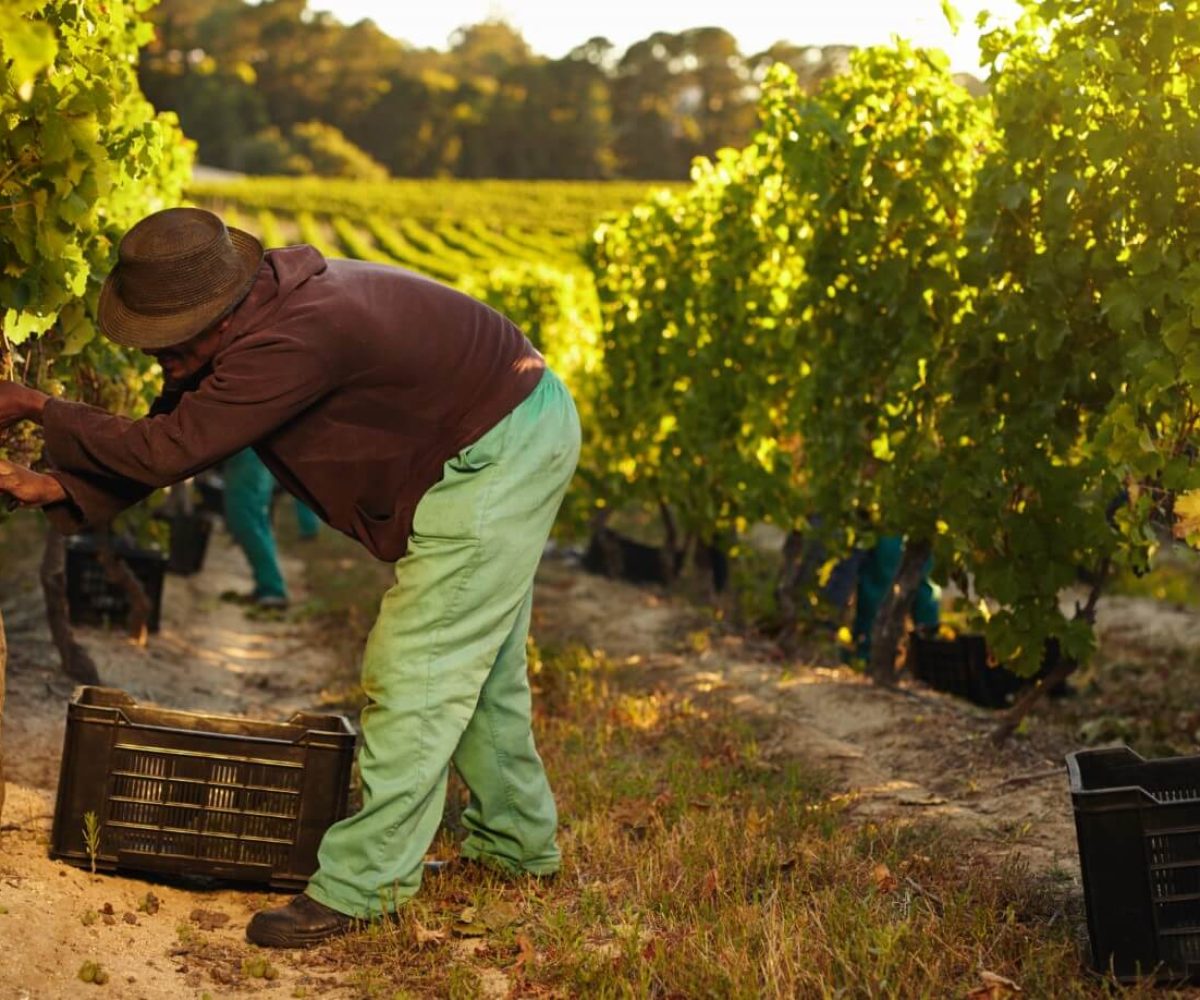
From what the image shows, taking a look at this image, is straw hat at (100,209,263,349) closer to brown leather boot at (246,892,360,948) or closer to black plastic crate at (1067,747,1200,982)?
brown leather boot at (246,892,360,948)

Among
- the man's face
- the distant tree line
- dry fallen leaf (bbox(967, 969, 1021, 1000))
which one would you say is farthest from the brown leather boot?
the distant tree line

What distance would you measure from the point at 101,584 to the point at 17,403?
461 cm

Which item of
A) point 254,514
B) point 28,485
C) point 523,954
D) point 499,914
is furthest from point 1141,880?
point 254,514

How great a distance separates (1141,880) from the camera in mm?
3496

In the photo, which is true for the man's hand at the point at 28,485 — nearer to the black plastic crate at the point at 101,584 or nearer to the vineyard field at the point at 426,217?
the black plastic crate at the point at 101,584

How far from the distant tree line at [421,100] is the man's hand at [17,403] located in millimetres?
77091

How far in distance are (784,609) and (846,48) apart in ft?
9.41

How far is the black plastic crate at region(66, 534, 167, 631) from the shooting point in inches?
320

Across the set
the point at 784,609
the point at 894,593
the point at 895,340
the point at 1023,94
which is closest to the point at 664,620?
the point at 784,609

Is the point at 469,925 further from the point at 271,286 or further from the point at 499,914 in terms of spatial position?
the point at 271,286

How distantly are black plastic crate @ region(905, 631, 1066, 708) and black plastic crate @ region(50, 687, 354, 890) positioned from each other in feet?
14.0

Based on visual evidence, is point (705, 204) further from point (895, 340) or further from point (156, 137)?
point (156, 137)

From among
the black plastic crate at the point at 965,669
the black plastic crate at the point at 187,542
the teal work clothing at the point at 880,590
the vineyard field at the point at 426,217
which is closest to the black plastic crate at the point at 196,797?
the black plastic crate at the point at 965,669

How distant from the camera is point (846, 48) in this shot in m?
7.31
